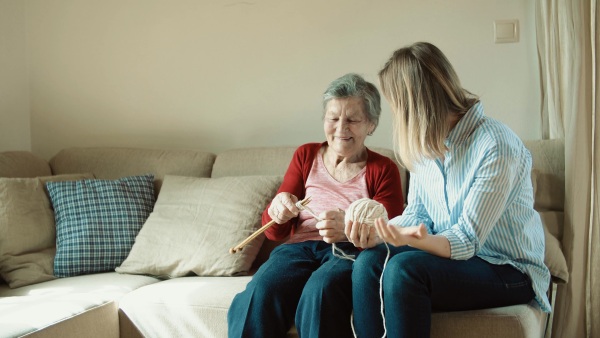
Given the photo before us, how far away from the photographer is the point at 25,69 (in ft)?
10.9

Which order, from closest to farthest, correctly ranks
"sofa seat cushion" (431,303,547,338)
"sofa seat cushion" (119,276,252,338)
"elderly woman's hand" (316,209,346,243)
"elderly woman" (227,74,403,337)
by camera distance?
"sofa seat cushion" (431,303,547,338) < "elderly woman" (227,74,403,337) < "elderly woman's hand" (316,209,346,243) < "sofa seat cushion" (119,276,252,338)

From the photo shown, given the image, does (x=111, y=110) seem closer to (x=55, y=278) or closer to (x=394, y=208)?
(x=55, y=278)

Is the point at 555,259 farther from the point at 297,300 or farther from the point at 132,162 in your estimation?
the point at 132,162

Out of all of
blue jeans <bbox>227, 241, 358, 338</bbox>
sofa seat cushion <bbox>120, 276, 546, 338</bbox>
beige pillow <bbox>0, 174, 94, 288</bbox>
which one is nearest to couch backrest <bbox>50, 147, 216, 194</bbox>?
beige pillow <bbox>0, 174, 94, 288</bbox>

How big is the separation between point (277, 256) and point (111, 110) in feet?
5.01

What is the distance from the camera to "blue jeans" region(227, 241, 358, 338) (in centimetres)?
174

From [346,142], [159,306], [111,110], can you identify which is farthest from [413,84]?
[111,110]

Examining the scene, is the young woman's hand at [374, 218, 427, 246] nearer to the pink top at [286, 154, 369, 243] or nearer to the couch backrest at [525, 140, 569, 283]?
the pink top at [286, 154, 369, 243]

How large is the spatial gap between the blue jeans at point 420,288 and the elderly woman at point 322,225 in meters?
0.10

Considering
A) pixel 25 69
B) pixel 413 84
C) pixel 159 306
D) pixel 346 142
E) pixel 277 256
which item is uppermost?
pixel 25 69

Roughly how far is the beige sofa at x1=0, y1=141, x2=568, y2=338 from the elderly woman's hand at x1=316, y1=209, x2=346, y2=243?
276 millimetres

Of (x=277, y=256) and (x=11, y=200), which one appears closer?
(x=277, y=256)

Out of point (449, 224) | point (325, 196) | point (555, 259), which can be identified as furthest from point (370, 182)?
point (555, 259)

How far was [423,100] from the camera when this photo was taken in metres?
1.74
